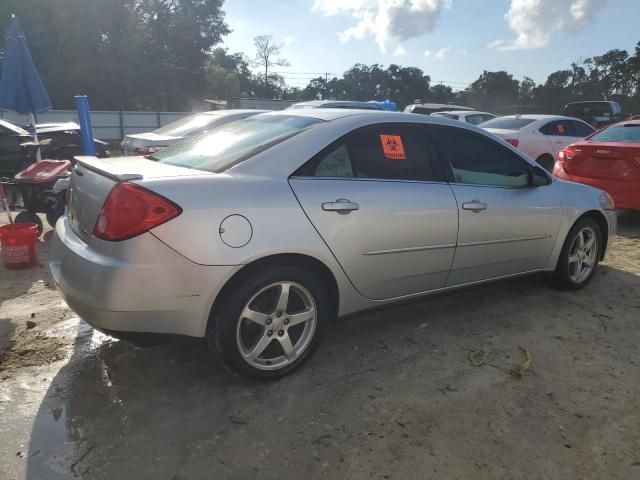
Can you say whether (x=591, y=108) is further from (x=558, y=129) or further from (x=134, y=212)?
(x=134, y=212)

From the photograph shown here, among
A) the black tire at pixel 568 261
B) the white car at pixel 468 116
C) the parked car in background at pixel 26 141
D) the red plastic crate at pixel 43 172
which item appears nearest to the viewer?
the black tire at pixel 568 261

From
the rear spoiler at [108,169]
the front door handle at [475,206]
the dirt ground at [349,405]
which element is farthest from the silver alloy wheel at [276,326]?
the front door handle at [475,206]

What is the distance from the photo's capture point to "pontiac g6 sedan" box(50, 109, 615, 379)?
2498 mm

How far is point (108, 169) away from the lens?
9.20 feet

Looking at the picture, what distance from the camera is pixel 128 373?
3.00 meters

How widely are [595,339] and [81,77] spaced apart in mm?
39447

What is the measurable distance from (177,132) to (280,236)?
532 cm

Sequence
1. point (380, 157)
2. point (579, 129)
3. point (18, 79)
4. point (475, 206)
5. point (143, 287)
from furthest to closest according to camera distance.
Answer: point (579, 129) → point (18, 79) → point (475, 206) → point (380, 157) → point (143, 287)

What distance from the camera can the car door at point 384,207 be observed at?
9.59 feet

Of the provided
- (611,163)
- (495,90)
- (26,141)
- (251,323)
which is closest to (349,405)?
(251,323)

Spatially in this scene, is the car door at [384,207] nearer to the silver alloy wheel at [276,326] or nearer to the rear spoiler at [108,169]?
the silver alloy wheel at [276,326]

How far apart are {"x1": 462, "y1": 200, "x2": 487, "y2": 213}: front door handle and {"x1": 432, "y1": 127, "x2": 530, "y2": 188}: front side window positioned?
16 cm

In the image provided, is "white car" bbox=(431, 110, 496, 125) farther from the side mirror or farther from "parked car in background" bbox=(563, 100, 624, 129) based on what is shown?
the side mirror

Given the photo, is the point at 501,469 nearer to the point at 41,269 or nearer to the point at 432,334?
the point at 432,334
